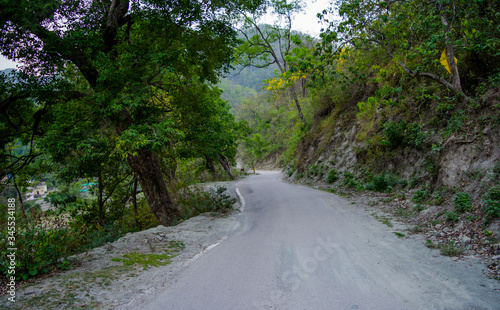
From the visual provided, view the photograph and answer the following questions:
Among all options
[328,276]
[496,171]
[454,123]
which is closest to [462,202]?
[496,171]

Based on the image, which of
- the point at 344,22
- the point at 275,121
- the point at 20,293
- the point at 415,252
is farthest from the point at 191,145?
the point at 275,121

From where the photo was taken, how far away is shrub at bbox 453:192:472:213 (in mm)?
5809

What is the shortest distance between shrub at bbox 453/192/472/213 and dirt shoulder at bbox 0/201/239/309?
18.0 ft

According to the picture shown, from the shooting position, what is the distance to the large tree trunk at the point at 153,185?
9.45 metres

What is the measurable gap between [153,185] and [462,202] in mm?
8841

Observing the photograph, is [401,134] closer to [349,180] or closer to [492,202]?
[349,180]

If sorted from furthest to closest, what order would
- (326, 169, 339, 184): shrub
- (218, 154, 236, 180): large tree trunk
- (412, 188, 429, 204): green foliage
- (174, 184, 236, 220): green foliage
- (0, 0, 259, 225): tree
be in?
(218, 154, 236, 180): large tree trunk
(326, 169, 339, 184): shrub
(174, 184, 236, 220): green foliage
(412, 188, 429, 204): green foliage
(0, 0, 259, 225): tree

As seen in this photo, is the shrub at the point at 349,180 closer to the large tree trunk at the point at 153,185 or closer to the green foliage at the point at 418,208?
the green foliage at the point at 418,208

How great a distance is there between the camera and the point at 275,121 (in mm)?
57875

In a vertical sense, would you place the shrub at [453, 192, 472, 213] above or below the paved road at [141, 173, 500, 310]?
above

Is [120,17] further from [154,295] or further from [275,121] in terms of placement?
[275,121]

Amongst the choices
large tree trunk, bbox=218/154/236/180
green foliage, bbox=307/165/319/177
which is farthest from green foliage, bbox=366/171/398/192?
large tree trunk, bbox=218/154/236/180

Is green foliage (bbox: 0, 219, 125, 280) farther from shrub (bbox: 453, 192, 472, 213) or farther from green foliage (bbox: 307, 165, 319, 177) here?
green foliage (bbox: 307, 165, 319, 177)

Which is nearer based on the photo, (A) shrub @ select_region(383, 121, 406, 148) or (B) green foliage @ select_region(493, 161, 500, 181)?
(B) green foliage @ select_region(493, 161, 500, 181)
